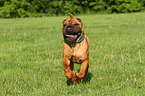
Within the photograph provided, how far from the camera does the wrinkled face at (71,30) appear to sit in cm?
268

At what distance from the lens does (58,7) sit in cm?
2402

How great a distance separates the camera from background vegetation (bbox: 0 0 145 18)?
23172 millimetres

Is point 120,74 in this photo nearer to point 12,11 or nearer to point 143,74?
point 143,74

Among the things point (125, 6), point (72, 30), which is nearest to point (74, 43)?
point (72, 30)

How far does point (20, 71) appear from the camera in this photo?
13.4ft

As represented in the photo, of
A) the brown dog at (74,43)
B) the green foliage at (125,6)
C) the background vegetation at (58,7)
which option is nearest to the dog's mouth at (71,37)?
the brown dog at (74,43)

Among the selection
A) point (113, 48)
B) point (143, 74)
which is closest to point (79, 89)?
point (143, 74)

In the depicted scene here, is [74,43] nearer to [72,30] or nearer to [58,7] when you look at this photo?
[72,30]

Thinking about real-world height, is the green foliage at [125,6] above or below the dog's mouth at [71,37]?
below

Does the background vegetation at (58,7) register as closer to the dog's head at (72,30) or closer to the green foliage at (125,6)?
the green foliage at (125,6)

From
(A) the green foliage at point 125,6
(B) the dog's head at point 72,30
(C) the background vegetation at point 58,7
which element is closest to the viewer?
(B) the dog's head at point 72,30

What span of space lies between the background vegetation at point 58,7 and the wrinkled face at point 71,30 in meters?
20.8

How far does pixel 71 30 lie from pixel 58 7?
21.9 meters

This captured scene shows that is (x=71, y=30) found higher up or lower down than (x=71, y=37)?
higher up
